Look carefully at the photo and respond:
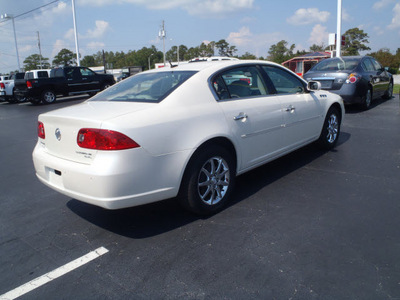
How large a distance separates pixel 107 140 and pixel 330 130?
13.7ft

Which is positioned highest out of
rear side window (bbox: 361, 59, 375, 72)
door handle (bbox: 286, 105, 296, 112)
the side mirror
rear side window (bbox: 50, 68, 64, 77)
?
rear side window (bbox: 50, 68, 64, 77)

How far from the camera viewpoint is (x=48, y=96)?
689 inches

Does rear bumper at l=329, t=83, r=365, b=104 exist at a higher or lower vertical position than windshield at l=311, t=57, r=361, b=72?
lower

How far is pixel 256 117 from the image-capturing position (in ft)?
13.2

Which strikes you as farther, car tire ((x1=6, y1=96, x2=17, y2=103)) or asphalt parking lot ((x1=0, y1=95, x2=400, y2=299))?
car tire ((x1=6, y1=96, x2=17, y2=103))

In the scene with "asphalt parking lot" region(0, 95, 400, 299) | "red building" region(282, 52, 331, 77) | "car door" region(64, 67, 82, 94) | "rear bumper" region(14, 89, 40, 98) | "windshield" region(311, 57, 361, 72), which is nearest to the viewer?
"asphalt parking lot" region(0, 95, 400, 299)

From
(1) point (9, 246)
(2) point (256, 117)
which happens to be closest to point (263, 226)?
(2) point (256, 117)

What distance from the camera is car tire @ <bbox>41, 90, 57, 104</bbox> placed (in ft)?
56.7

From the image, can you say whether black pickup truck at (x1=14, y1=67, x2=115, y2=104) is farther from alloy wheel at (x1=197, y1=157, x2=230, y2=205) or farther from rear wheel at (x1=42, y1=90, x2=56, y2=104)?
alloy wheel at (x1=197, y1=157, x2=230, y2=205)

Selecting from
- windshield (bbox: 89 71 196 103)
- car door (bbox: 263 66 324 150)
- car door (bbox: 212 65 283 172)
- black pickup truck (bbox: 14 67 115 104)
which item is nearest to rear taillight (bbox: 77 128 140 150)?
windshield (bbox: 89 71 196 103)

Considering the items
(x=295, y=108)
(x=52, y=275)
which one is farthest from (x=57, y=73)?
(x=52, y=275)

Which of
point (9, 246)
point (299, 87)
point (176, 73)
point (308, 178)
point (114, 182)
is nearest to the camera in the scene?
point (114, 182)

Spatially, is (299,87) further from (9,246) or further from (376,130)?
(9,246)

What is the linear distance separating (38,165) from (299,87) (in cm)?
363
